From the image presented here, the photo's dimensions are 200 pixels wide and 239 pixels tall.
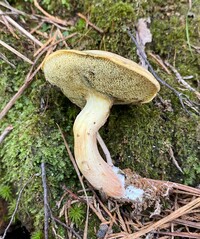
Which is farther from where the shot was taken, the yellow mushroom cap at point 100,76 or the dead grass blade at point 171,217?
the dead grass blade at point 171,217

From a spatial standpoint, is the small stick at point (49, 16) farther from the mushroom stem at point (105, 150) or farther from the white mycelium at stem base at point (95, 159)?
the mushroom stem at point (105, 150)

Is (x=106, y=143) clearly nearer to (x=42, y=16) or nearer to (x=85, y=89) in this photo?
(x=85, y=89)

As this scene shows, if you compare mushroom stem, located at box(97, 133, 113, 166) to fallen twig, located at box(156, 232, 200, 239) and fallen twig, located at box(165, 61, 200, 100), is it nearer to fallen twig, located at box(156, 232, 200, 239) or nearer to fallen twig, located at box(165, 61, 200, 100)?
fallen twig, located at box(156, 232, 200, 239)

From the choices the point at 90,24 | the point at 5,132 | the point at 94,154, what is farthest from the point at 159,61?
the point at 5,132

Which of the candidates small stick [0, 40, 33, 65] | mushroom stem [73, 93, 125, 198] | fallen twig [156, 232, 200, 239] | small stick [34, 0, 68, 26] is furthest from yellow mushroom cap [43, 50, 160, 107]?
fallen twig [156, 232, 200, 239]

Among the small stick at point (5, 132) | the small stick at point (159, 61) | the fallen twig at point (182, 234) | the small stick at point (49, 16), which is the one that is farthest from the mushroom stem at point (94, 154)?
the small stick at point (49, 16)

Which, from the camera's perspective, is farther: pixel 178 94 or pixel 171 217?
pixel 178 94

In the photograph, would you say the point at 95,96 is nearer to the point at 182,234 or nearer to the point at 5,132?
the point at 5,132

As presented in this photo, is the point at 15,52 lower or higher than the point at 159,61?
higher
